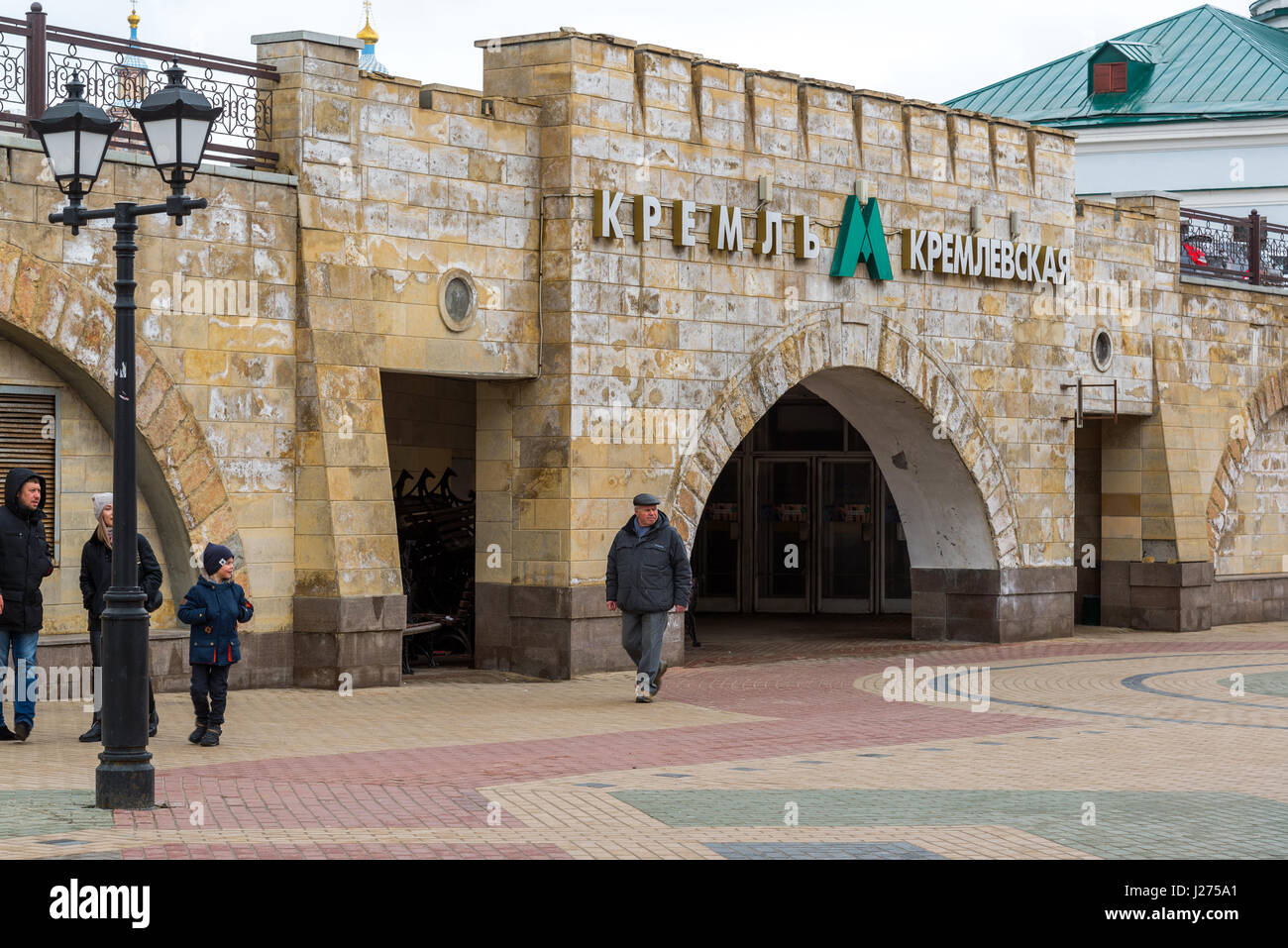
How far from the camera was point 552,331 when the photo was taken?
17.3m

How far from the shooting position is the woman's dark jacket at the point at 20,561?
1208 centimetres

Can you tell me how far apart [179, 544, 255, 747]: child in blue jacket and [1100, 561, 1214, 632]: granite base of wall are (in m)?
15.2

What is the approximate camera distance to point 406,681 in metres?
16.8

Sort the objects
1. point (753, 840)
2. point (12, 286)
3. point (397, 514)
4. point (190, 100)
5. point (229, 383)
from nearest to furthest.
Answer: point (753, 840)
point (190, 100)
point (12, 286)
point (229, 383)
point (397, 514)

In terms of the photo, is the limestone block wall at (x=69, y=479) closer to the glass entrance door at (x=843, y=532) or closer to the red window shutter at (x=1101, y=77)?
the glass entrance door at (x=843, y=532)

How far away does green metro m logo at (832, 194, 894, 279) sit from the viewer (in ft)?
64.5

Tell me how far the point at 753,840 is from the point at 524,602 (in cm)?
859

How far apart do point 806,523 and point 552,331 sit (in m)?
10.3

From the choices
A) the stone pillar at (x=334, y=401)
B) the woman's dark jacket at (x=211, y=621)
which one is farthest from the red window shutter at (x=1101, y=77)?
the woman's dark jacket at (x=211, y=621)

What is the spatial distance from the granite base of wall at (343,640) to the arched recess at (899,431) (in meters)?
3.35

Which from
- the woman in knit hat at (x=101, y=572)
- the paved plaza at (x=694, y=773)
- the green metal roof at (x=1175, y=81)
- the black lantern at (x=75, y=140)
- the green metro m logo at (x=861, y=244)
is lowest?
the paved plaza at (x=694, y=773)

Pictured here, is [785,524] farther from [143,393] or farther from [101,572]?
[101,572]

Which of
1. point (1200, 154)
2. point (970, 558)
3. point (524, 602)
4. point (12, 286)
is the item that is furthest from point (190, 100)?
point (1200, 154)
